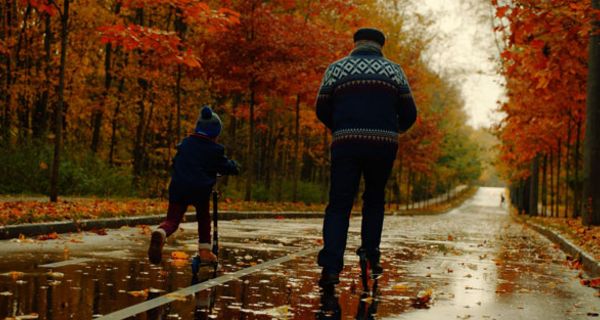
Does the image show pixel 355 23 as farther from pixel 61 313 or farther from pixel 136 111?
pixel 61 313

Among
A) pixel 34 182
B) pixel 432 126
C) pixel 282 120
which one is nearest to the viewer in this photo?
pixel 34 182

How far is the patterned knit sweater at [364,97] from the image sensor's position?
22.3 feet

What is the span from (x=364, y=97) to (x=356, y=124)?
0.80 feet

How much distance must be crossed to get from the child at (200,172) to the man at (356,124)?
1282mm

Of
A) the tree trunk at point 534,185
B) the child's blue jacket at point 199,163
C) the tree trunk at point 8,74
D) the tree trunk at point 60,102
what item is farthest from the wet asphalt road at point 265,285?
the tree trunk at point 534,185

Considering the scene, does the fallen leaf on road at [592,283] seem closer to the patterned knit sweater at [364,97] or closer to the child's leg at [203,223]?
the patterned knit sweater at [364,97]

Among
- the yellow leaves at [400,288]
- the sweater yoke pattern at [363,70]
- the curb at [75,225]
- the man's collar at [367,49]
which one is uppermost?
the man's collar at [367,49]

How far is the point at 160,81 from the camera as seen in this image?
30.4 metres

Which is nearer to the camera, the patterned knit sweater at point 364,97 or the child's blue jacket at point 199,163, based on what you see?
the patterned knit sweater at point 364,97

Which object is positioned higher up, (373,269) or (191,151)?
(191,151)

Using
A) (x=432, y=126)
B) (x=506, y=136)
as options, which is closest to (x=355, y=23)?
(x=506, y=136)

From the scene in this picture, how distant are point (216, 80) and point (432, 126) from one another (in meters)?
24.0

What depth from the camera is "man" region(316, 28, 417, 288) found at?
6777 mm

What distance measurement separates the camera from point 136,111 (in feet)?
110
